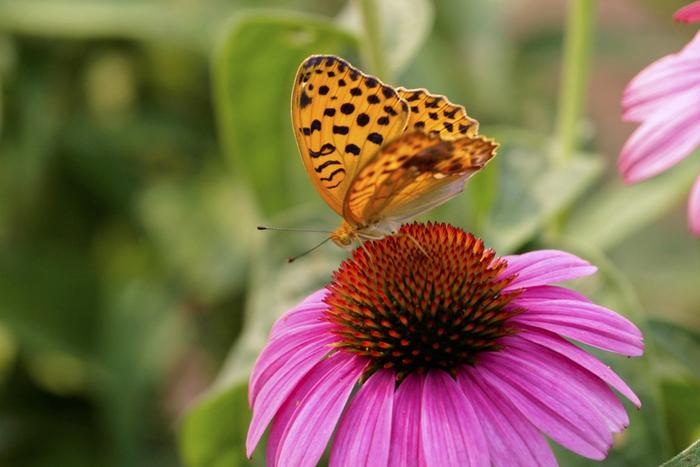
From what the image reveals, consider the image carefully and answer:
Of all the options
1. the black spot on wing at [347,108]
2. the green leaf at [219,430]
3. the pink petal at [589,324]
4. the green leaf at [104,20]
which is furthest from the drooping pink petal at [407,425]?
the green leaf at [104,20]

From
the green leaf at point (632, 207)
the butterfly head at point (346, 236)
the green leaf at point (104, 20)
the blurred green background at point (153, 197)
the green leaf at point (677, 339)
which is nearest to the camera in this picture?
the butterfly head at point (346, 236)

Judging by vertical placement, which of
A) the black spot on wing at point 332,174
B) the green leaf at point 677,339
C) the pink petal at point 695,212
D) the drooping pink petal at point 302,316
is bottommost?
the green leaf at point 677,339

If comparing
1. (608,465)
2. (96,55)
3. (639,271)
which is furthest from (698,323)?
(96,55)

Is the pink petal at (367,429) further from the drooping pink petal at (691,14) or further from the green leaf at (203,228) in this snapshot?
the green leaf at (203,228)

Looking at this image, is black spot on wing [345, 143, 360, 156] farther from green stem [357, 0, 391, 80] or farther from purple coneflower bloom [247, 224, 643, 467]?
green stem [357, 0, 391, 80]

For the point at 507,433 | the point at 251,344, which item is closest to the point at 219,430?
the point at 251,344

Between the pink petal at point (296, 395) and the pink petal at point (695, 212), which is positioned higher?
the pink petal at point (695, 212)

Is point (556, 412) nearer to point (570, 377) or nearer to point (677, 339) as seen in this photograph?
point (570, 377)

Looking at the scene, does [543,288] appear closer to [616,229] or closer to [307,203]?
[616,229]
